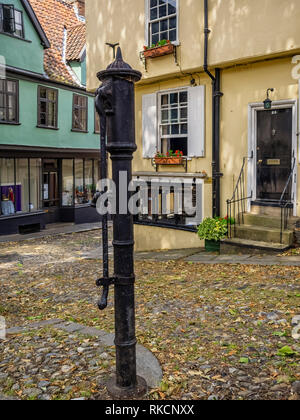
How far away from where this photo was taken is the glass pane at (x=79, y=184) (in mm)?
24047

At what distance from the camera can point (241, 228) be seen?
1019 cm

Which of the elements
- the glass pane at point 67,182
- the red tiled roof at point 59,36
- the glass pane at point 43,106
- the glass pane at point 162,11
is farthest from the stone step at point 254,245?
the red tiled roof at point 59,36

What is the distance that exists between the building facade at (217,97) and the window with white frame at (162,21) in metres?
0.03

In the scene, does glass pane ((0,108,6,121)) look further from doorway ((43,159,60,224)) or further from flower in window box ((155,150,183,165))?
flower in window box ((155,150,183,165))

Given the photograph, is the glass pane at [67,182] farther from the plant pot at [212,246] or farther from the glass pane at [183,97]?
the plant pot at [212,246]

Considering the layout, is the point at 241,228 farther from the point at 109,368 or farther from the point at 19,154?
the point at 19,154

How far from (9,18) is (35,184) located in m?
7.70

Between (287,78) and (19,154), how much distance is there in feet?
44.8

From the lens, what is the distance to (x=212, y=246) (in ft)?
35.7

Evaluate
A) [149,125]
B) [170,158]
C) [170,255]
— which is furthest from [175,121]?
[170,255]

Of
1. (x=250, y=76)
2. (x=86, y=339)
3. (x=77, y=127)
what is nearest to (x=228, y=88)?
(x=250, y=76)

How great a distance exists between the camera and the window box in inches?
474

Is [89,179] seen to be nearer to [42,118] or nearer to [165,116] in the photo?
[42,118]

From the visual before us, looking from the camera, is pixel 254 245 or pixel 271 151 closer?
pixel 254 245
